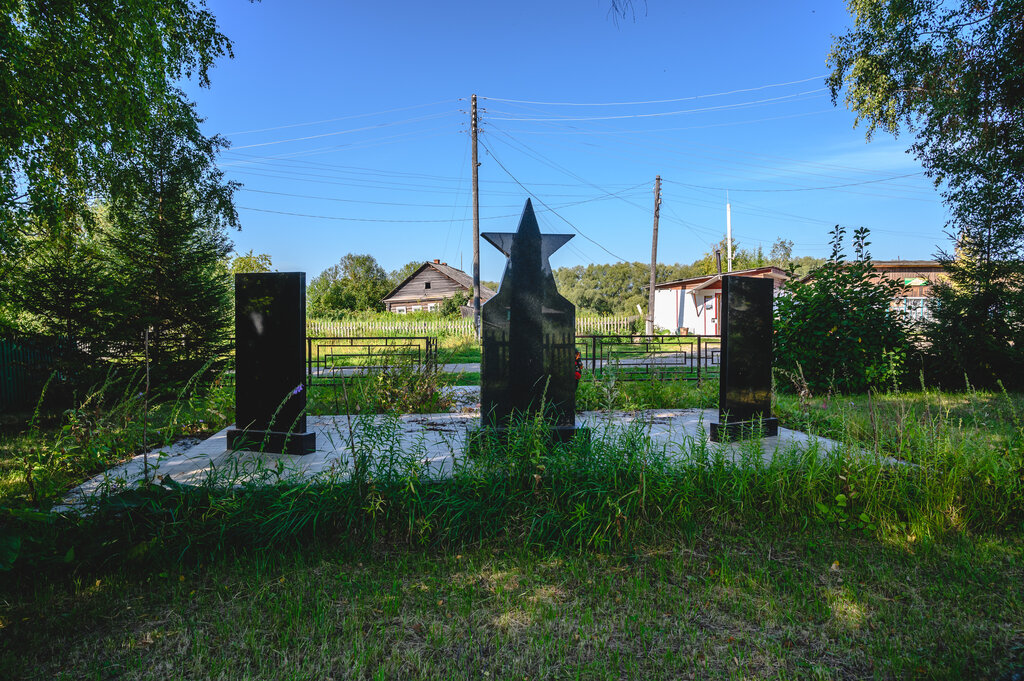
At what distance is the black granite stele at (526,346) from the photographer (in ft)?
15.7

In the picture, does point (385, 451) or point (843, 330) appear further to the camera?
point (843, 330)

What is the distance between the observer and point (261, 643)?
2.32 metres

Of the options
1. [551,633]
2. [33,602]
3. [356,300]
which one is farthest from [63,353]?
[356,300]

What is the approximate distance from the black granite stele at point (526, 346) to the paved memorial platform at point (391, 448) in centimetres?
43

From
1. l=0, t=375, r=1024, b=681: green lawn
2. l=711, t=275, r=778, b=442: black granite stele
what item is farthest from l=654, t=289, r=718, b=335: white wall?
l=0, t=375, r=1024, b=681: green lawn

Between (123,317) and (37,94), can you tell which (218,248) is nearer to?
(123,317)

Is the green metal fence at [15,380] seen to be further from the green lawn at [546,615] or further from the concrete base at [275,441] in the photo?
the green lawn at [546,615]

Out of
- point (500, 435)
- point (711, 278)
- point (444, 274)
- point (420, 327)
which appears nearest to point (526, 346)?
point (500, 435)

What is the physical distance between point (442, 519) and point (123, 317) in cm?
697

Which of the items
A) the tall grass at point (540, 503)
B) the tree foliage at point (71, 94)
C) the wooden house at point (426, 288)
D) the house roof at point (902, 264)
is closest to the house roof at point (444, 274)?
the wooden house at point (426, 288)

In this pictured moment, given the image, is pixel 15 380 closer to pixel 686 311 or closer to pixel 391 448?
pixel 391 448

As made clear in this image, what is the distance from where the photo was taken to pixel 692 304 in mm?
33438

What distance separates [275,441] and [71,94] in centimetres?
551

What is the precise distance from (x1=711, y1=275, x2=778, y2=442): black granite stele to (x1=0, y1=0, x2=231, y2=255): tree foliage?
800 centimetres
